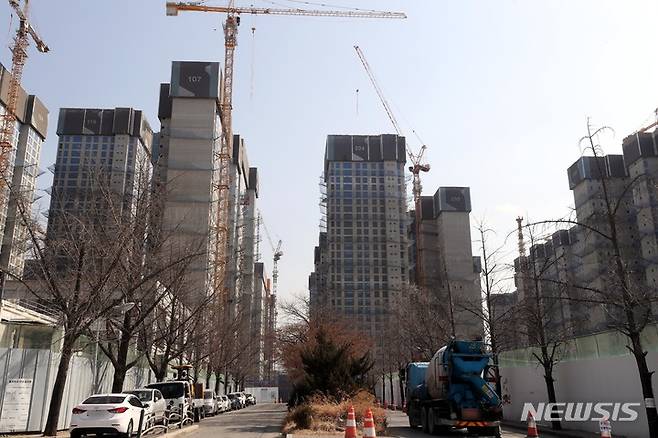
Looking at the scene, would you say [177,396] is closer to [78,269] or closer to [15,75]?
[78,269]

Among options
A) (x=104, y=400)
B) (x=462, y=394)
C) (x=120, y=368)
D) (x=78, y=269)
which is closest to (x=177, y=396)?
(x=120, y=368)

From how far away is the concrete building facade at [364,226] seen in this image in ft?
427

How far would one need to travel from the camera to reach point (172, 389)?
26.8 meters

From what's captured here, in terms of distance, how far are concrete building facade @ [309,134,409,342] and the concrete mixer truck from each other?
99.7 meters

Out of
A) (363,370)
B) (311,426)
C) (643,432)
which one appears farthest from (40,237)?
(643,432)

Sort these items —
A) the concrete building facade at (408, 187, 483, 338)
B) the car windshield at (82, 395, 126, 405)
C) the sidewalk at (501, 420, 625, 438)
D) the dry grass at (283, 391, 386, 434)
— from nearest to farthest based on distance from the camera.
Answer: the car windshield at (82, 395, 126, 405) < the sidewalk at (501, 420, 625, 438) < the dry grass at (283, 391, 386, 434) < the concrete building facade at (408, 187, 483, 338)

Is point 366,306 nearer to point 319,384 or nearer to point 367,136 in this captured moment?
point 367,136

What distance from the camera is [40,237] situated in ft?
66.9

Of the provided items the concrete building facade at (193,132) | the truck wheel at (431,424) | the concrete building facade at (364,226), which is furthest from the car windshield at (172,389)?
the concrete building facade at (364,226)

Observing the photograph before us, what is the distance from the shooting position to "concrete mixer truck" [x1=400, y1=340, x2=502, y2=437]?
19.5 meters

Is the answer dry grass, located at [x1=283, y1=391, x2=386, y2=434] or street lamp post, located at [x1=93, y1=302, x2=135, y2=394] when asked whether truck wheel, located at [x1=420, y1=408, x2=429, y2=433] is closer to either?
dry grass, located at [x1=283, y1=391, x2=386, y2=434]

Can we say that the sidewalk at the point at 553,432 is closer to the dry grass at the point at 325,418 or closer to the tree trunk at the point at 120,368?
the dry grass at the point at 325,418

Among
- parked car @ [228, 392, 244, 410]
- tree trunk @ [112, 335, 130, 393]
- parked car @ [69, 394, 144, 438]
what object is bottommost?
parked car @ [228, 392, 244, 410]

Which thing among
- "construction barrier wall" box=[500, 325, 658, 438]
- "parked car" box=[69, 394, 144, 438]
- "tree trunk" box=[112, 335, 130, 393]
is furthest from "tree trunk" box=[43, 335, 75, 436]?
"construction barrier wall" box=[500, 325, 658, 438]
